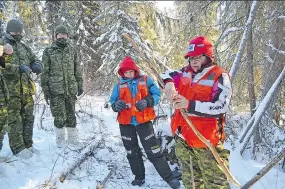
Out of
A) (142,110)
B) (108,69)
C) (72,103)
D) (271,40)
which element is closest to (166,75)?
(142,110)

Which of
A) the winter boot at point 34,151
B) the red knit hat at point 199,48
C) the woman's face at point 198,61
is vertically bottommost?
the winter boot at point 34,151

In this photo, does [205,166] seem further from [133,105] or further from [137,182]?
[137,182]

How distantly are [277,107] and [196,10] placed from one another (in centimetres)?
315

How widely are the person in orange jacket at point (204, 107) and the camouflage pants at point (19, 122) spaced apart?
281 cm

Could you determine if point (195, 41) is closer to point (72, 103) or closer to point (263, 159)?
point (72, 103)

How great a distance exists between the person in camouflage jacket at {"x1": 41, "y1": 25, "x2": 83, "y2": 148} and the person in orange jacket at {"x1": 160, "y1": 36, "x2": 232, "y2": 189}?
10.2 ft

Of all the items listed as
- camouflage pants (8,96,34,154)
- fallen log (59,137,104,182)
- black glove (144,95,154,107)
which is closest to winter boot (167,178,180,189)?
black glove (144,95,154,107)

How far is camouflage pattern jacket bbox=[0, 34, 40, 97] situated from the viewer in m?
5.23

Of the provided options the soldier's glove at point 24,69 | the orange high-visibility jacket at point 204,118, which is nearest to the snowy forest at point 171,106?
the orange high-visibility jacket at point 204,118

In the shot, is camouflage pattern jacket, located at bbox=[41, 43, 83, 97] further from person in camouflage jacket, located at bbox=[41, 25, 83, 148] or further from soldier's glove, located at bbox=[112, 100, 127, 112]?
soldier's glove, located at bbox=[112, 100, 127, 112]

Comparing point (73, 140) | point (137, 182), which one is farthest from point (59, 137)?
point (137, 182)

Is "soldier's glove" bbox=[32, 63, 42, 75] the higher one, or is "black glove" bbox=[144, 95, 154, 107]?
"soldier's glove" bbox=[32, 63, 42, 75]

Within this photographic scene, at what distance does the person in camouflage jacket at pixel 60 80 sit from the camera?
623 cm

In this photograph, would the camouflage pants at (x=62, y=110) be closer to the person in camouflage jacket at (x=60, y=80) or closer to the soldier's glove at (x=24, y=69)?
the person in camouflage jacket at (x=60, y=80)
